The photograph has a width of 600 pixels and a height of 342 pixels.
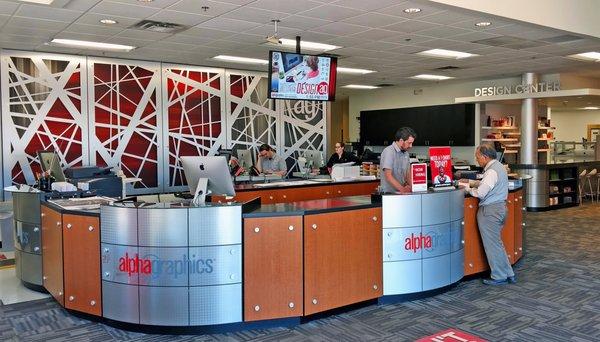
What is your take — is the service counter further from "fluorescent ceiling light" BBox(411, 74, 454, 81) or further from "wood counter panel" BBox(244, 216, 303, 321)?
"fluorescent ceiling light" BBox(411, 74, 454, 81)

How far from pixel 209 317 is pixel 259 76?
7.84 meters

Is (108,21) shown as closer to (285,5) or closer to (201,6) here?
(201,6)

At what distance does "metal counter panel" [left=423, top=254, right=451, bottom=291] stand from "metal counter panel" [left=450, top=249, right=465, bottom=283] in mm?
79

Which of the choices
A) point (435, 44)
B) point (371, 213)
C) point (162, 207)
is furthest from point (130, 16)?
point (435, 44)

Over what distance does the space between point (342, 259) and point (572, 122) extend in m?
16.1

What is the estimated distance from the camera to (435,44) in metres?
8.37

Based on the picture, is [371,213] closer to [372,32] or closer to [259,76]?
[372,32]

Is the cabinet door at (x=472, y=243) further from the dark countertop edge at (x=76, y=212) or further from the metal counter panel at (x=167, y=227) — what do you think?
the dark countertop edge at (x=76, y=212)

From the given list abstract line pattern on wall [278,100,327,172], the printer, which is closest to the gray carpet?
the printer

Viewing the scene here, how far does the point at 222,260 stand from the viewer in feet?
14.3

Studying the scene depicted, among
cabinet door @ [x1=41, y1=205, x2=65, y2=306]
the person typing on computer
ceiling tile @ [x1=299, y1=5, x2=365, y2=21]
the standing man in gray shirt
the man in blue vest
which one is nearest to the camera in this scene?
cabinet door @ [x1=41, y1=205, x2=65, y2=306]

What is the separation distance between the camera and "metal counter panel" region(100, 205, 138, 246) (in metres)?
4.36

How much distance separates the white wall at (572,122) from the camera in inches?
701

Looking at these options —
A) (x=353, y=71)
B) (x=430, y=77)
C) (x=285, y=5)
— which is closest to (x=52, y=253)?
(x=285, y=5)
